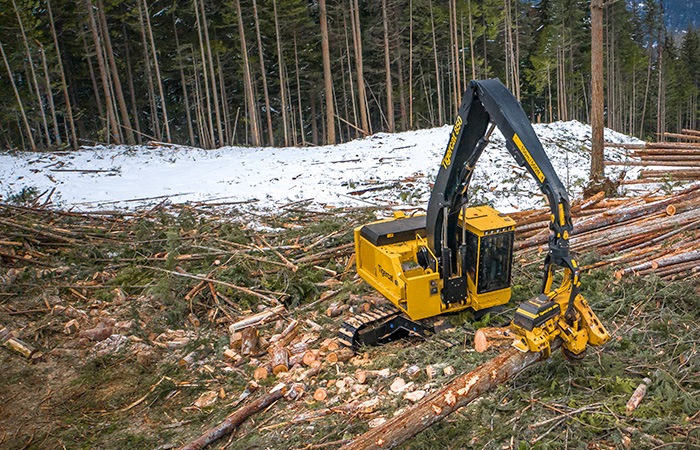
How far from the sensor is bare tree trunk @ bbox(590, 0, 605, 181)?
12570 mm

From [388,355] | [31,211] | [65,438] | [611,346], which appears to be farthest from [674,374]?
[31,211]

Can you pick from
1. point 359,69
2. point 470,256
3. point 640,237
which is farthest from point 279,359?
point 359,69

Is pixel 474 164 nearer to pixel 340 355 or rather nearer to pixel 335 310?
pixel 340 355

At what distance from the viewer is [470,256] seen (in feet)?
20.8

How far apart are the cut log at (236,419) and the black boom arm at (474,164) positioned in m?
2.79

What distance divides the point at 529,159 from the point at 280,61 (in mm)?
27750

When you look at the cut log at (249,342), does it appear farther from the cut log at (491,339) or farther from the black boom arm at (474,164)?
the cut log at (491,339)

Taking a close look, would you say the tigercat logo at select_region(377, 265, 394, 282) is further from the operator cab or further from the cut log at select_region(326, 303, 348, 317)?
the cut log at select_region(326, 303, 348, 317)

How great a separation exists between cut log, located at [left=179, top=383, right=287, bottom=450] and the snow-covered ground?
29.9ft

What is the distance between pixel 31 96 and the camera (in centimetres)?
2823

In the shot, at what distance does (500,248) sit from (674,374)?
238cm

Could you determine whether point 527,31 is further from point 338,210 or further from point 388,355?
point 388,355

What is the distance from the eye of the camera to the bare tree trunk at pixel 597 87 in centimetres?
1257

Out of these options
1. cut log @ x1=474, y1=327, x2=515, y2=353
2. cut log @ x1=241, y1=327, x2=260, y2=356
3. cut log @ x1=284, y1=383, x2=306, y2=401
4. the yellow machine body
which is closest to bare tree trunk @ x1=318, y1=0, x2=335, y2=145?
the yellow machine body
